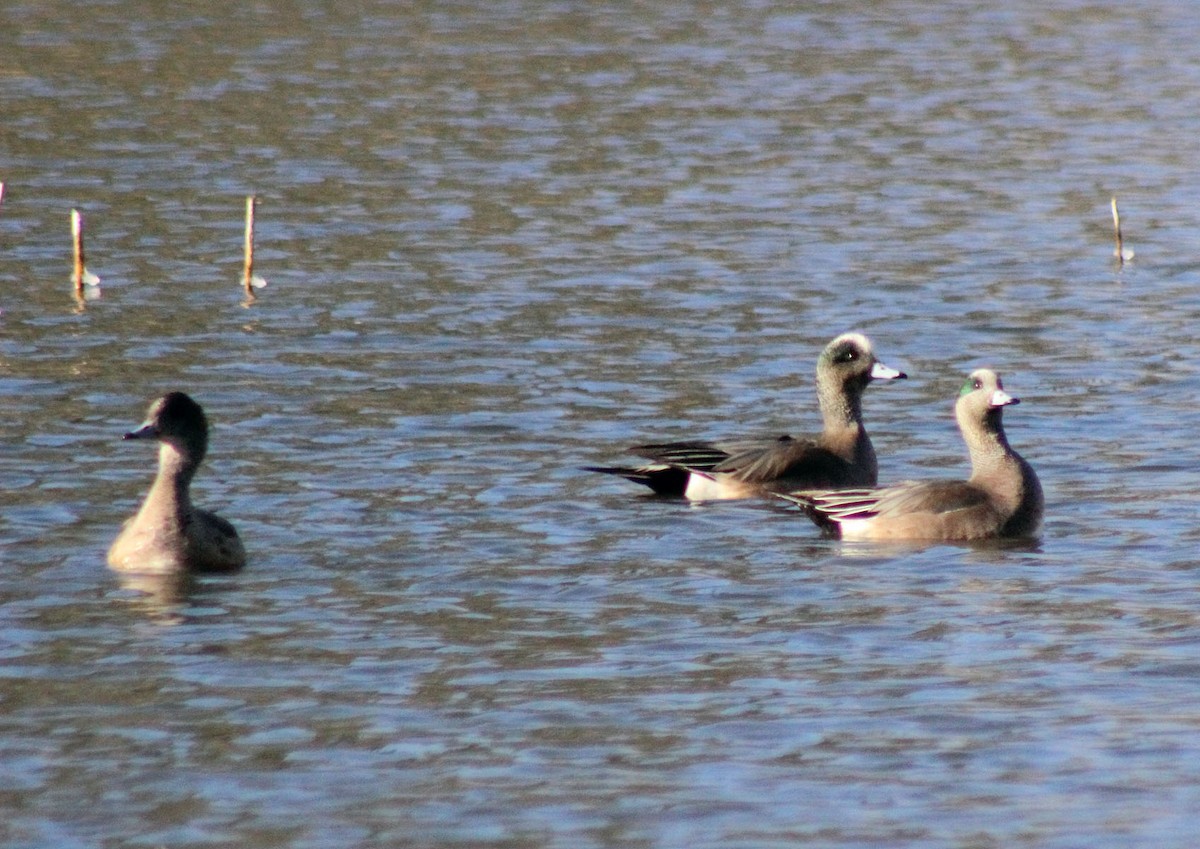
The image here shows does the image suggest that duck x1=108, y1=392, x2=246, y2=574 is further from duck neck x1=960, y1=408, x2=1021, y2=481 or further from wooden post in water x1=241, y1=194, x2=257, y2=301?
wooden post in water x1=241, y1=194, x2=257, y2=301

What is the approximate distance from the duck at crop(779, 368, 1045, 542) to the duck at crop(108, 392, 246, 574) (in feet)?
10.4

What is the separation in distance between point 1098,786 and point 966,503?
432cm

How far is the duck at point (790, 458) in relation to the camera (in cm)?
1354

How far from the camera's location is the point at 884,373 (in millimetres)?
14156

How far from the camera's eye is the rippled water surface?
8.32 m

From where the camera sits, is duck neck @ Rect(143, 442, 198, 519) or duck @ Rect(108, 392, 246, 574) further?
duck neck @ Rect(143, 442, 198, 519)

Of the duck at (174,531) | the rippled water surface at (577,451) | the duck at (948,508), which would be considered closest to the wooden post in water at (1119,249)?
the rippled water surface at (577,451)

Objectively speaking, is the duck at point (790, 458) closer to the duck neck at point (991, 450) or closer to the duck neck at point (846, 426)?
the duck neck at point (846, 426)

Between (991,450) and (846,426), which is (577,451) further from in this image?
(991,450)

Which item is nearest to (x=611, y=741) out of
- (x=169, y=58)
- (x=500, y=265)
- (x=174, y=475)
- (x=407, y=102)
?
(x=174, y=475)

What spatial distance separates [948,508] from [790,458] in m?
1.60

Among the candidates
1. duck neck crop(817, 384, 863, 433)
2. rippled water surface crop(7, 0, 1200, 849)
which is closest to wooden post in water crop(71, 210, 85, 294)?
rippled water surface crop(7, 0, 1200, 849)

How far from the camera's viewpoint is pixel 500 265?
21078mm

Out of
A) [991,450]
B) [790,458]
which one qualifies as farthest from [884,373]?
[991,450]
